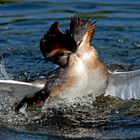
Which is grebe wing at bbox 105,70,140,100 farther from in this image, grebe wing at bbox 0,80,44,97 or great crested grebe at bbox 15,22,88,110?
grebe wing at bbox 0,80,44,97

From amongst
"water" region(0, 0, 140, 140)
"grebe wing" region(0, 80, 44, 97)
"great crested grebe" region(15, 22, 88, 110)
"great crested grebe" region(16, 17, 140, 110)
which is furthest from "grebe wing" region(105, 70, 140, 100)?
"grebe wing" region(0, 80, 44, 97)

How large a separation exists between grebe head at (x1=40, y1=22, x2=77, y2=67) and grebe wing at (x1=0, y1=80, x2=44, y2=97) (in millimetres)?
418

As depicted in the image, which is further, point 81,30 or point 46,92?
point 46,92

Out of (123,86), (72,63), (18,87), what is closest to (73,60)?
(72,63)

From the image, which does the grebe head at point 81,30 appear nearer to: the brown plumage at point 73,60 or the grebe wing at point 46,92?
the brown plumage at point 73,60

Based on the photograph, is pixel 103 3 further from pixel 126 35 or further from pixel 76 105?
pixel 76 105

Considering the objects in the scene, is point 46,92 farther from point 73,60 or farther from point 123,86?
point 123,86

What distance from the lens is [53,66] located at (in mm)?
12398

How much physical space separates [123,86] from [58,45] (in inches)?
51.4

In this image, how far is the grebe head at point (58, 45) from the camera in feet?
32.2

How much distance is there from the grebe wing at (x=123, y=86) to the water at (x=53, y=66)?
12 centimetres

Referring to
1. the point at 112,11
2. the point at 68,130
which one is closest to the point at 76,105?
the point at 68,130

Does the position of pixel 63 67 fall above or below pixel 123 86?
above

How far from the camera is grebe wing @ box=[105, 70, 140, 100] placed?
10.5m
